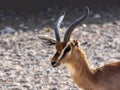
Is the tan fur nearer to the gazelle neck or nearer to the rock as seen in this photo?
the gazelle neck

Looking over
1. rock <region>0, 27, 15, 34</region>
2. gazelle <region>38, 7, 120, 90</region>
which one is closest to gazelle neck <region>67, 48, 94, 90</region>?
gazelle <region>38, 7, 120, 90</region>

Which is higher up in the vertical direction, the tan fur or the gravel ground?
the tan fur

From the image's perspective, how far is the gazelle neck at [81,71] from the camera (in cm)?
628

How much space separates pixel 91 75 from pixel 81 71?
166 mm

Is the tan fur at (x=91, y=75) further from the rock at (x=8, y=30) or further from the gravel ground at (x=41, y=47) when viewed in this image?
the rock at (x=8, y=30)

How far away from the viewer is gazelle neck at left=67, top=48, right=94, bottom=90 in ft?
20.6

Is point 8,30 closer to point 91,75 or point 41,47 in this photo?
point 41,47

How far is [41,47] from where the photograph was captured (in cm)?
1014

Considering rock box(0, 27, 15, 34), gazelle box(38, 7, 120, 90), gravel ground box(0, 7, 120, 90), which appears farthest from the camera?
rock box(0, 27, 15, 34)

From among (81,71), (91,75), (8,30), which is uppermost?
(81,71)

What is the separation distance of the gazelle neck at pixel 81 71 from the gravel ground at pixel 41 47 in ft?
4.13

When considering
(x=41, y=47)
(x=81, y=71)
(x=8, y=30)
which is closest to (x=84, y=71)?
(x=81, y=71)

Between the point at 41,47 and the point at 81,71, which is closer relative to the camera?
the point at 81,71

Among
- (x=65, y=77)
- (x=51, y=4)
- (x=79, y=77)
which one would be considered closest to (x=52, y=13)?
(x=51, y=4)
